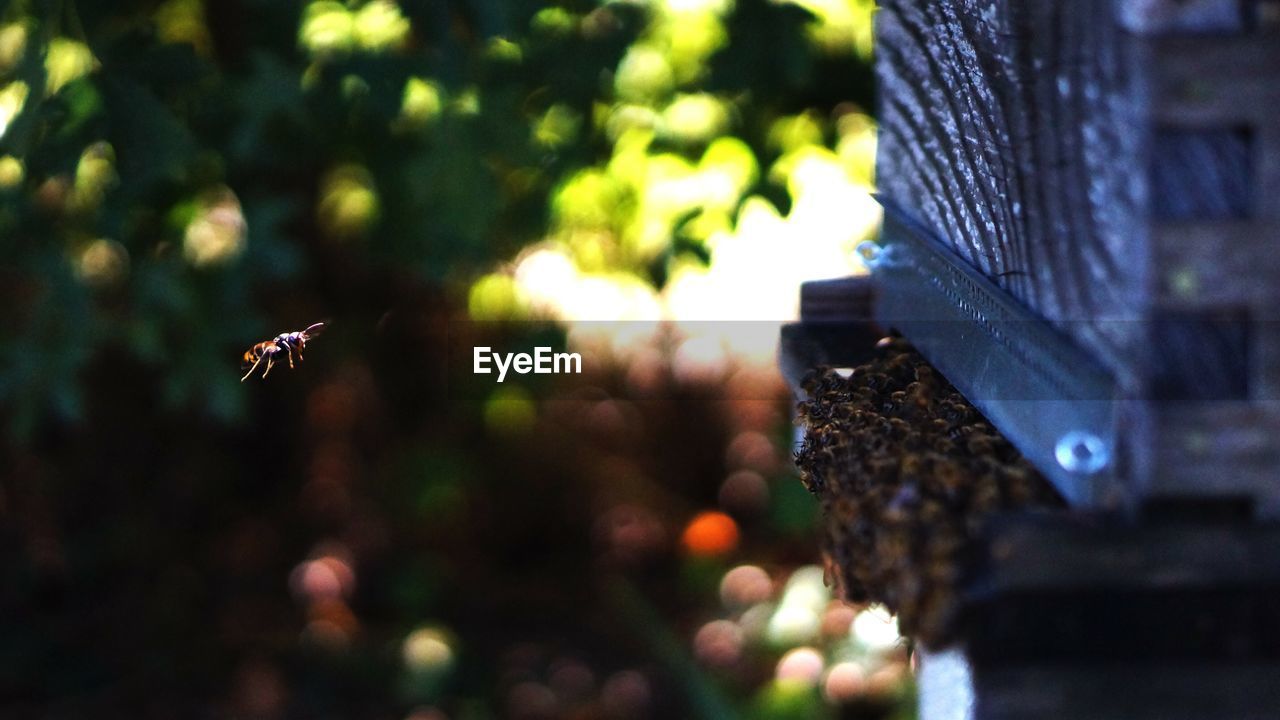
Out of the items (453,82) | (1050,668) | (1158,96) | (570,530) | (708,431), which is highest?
(453,82)

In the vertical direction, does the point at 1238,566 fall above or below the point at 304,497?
above

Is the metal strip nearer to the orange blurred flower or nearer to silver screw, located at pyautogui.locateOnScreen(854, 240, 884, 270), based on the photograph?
silver screw, located at pyautogui.locateOnScreen(854, 240, 884, 270)

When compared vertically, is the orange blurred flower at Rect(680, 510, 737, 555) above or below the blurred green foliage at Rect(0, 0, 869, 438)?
below

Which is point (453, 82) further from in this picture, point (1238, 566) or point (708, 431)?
point (708, 431)

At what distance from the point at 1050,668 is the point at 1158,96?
386mm

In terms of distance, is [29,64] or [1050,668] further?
[29,64]

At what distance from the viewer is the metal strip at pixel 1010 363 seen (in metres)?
0.91

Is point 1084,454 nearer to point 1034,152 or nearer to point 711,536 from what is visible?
point 1034,152

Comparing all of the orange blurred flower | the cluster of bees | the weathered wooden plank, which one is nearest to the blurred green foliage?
the cluster of bees

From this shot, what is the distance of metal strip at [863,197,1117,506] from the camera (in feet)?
2.97

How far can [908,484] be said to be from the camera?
100 centimetres

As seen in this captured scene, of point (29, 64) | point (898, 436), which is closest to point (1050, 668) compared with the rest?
point (898, 436)

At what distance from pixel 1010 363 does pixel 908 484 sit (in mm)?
191

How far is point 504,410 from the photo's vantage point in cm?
444
